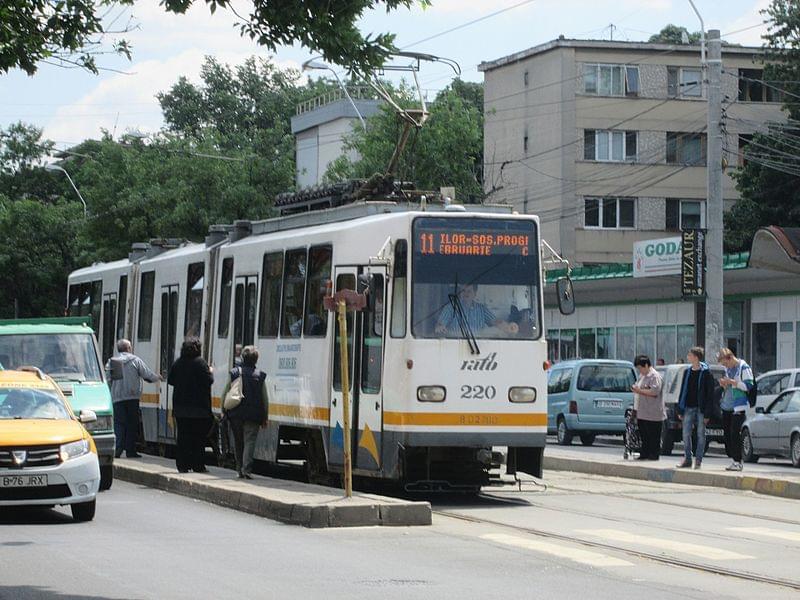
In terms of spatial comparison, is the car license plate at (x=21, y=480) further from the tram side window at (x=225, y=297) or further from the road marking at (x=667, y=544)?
the tram side window at (x=225, y=297)

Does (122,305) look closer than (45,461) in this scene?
No

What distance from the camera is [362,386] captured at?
60.5ft

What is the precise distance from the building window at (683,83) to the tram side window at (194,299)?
139 feet

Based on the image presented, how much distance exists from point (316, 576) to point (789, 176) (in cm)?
4908

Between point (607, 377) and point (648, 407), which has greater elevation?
point (607, 377)

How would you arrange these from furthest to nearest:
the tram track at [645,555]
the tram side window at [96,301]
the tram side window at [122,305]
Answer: the tram side window at [96,301], the tram side window at [122,305], the tram track at [645,555]

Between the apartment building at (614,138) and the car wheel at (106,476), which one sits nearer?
the car wheel at (106,476)

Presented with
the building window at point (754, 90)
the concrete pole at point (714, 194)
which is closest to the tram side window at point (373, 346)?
the concrete pole at point (714, 194)

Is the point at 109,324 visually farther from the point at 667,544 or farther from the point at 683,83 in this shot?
the point at 683,83

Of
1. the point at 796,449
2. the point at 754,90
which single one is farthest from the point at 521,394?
the point at 754,90

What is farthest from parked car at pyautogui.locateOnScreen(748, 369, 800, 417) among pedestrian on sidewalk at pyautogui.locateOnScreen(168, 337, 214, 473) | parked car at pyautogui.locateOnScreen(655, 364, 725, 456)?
pedestrian on sidewalk at pyautogui.locateOnScreen(168, 337, 214, 473)

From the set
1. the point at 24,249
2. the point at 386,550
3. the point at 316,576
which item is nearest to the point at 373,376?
the point at 386,550

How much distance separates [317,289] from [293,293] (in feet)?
3.00

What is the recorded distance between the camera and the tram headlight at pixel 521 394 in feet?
59.1
